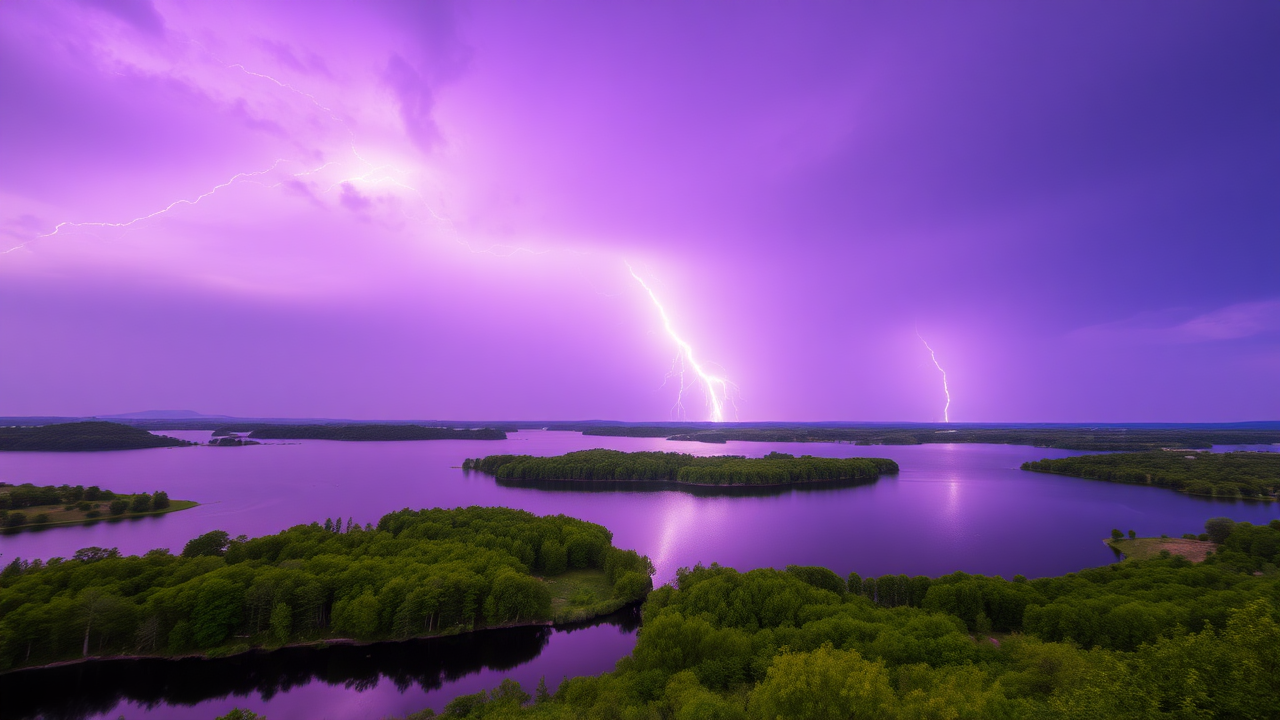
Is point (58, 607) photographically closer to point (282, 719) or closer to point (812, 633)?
point (282, 719)

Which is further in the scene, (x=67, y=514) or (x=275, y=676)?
(x=67, y=514)

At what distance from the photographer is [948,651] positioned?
19734 millimetres

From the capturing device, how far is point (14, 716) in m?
21.2

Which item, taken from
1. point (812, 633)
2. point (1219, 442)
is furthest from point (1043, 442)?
point (812, 633)

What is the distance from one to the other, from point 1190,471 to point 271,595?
142207 millimetres

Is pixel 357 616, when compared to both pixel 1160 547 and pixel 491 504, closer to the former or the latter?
pixel 491 504

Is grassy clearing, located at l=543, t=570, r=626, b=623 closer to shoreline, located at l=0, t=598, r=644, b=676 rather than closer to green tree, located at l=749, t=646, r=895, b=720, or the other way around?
shoreline, located at l=0, t=598, r=644, b=676

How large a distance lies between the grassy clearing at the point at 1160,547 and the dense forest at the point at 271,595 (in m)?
46.7

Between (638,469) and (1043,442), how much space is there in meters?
194

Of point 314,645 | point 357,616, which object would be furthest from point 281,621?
point 357,616

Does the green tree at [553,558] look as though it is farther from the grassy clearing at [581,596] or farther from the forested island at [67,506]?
the forested island at [67,506]

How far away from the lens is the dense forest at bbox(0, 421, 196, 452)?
126 meters

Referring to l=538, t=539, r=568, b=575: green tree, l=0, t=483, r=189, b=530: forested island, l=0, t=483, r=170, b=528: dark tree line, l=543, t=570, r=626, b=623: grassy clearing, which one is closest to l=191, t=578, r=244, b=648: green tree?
l=543, t=570, r=626, b=623: grassy clearing

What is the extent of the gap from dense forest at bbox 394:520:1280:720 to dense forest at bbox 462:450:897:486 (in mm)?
54700
